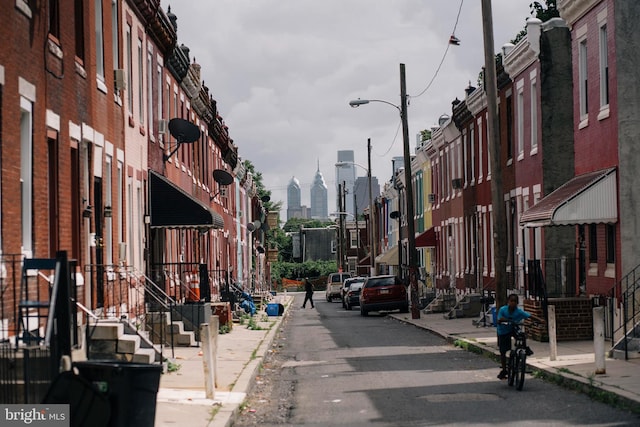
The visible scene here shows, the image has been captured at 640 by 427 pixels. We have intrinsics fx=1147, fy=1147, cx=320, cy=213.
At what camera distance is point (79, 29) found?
19781mm

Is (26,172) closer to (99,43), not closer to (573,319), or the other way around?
(99,43)

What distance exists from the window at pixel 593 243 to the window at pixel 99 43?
1193 centimetres

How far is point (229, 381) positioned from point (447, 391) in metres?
3.51

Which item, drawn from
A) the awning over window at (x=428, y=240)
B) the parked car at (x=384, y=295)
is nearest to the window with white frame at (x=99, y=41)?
the parked car at (x=384, y=295)

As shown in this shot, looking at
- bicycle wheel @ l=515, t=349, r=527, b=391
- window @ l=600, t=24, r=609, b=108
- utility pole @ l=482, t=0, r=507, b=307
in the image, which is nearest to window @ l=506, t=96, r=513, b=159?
utility pole @ l=482, t=0, r=507, b=307

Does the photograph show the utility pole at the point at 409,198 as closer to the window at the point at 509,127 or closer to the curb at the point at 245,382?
the window at the point at 509,127

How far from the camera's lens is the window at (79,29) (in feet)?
64.5

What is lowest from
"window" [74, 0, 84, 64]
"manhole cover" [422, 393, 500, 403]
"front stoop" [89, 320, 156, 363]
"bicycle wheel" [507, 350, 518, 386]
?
"manhole cover" [422, 393, 500, 403]

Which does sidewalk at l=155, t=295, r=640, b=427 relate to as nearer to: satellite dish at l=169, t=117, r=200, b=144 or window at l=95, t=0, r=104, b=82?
satellite dish at l=169, t=117, r=200, b=144

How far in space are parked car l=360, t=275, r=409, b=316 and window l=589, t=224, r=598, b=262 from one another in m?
20.3

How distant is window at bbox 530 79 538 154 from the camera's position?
106 feet

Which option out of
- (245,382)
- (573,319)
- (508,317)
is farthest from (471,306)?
(245,382)

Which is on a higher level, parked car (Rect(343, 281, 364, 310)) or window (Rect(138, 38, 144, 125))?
window (Rect(138, 38, 144, 125))

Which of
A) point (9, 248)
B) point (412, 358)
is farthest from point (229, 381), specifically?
point (412, 358)
